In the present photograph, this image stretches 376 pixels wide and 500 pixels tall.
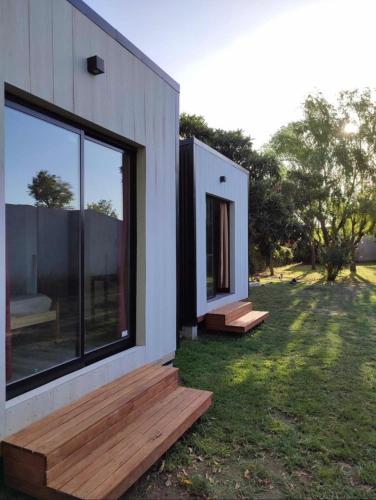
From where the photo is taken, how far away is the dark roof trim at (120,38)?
9.01 ft

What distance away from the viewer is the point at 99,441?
2240mm

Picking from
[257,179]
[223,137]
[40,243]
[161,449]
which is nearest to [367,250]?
[257,179]

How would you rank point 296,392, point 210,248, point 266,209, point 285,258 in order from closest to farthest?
point 296,392 < point 210,248 < point 266,209 < point 285,258

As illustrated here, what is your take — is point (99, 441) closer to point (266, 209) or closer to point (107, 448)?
point (107, 448)

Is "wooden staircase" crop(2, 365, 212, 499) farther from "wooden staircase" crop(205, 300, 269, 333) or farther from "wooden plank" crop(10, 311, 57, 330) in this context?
"wooden staircase" crop(205, 300, 269, 333)

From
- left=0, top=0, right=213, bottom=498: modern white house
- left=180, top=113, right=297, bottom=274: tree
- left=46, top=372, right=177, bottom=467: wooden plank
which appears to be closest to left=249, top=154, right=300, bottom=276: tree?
left=180, top=113, right=297, bottom=274: tree

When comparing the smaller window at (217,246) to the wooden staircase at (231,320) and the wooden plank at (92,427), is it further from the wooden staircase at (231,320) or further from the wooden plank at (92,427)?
the wooden plank at (92,427)

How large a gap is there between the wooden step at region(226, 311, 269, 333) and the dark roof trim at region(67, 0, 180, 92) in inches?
131

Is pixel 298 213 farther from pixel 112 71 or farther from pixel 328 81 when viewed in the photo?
pixel 112 71

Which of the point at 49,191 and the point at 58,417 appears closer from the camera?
the point at 58,417

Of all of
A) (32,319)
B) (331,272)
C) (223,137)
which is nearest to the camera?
(32,319)

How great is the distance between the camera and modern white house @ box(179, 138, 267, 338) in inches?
215

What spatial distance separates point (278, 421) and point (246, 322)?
2.89 metres

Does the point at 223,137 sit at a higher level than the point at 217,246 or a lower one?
higher
